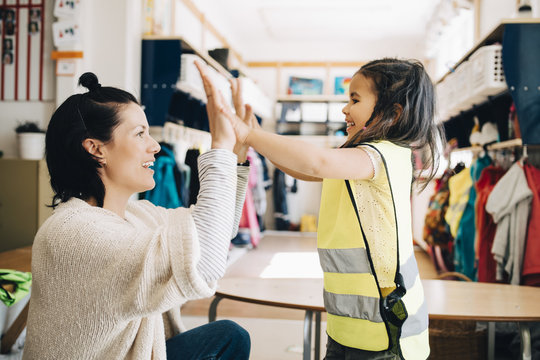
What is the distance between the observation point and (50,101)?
363 cm

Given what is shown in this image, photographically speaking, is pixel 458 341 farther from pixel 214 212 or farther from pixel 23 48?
pixel 23 48

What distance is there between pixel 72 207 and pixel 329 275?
698 mm

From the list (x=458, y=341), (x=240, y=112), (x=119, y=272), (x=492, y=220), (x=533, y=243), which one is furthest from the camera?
(x=492, y=220)

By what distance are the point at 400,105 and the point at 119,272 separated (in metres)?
0.84

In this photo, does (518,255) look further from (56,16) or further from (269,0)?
(269,0)

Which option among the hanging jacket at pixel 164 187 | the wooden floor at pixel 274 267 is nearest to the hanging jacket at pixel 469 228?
the wooden floor at pixel 274 267

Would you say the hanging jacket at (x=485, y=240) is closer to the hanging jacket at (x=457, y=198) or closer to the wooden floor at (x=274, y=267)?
the hanging jacket at (x=457, y=198)

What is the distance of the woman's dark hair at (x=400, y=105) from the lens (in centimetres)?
130

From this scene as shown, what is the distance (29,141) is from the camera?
11.2 feet

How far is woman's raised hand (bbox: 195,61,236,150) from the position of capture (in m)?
1.04

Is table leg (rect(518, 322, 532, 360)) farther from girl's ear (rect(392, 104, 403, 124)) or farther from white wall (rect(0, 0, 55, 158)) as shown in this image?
white wall (rect(0, 0, 55, 158))

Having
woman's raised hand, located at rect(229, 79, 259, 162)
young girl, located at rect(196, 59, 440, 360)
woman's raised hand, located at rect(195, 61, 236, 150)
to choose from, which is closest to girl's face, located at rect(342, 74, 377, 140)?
young girl, located at rect(196, 59, 440, 360)

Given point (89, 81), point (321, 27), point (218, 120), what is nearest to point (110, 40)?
point (89, 81)

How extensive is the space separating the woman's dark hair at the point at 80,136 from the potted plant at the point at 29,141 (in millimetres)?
2411
